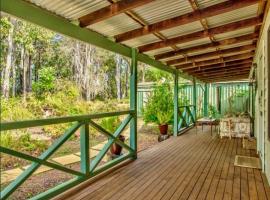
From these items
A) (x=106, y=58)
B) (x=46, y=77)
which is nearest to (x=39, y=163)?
(x=46, y=77)

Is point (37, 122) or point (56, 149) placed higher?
point (37, 122)

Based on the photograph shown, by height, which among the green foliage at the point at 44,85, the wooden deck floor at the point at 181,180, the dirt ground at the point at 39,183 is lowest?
the dirt ground at the point at 39,183

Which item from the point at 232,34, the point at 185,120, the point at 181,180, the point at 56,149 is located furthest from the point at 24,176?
the point at 185,120

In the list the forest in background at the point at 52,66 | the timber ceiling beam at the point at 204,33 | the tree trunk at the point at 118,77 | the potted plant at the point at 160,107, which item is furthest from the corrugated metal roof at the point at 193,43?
the tree trunk at the point at 118,77

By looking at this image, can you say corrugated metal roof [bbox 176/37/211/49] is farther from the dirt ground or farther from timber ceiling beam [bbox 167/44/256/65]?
the dirt ground

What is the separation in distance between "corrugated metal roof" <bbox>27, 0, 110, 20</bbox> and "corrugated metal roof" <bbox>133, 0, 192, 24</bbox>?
21.6 inches

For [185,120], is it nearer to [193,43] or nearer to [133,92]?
[193,43]

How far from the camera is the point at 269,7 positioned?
10.9 feet

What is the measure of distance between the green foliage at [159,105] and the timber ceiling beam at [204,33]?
4.46 meters

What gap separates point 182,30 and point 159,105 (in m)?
5.47

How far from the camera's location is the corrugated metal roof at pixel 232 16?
3587mm

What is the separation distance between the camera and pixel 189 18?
11.2 ft

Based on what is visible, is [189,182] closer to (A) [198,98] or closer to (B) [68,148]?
(B) [68,148]

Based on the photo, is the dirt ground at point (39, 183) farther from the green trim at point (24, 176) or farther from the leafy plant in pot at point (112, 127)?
the green trim at point (24, 176)
